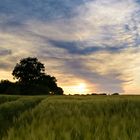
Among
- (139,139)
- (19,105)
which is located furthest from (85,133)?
(19,105)

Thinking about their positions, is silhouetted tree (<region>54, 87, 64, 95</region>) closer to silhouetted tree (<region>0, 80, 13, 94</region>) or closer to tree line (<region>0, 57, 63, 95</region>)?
tree line (<region>0, 57, 63, 95</region>)

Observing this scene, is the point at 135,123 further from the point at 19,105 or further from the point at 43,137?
the point at 19,105

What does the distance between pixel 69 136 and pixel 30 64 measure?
93240 millimetres

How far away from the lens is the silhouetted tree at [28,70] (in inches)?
3696

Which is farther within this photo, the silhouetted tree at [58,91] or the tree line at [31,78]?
the silhouetted tree at [58,91]

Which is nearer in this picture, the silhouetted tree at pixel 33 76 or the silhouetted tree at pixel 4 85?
the silhouetted tree at pixel 4 85

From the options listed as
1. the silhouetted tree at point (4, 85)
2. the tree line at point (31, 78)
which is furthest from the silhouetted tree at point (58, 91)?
the silhouetted tree at point (4, 85)

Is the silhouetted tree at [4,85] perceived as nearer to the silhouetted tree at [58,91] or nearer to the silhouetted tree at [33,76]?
the silhouetted tree at [33,76]

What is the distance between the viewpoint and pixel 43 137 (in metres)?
5.14

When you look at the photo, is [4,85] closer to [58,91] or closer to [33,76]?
[33,76]

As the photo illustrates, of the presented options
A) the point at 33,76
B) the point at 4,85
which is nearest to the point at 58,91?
the point at 33,76

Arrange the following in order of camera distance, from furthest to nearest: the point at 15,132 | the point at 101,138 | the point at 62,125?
the point at 62,125, the point at 15,132, the point at 101,138

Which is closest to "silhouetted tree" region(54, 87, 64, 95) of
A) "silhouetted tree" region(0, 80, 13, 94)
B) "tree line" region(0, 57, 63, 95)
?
"tree line" region(0, 57, 63, 95)

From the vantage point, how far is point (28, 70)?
95625 millimetres
